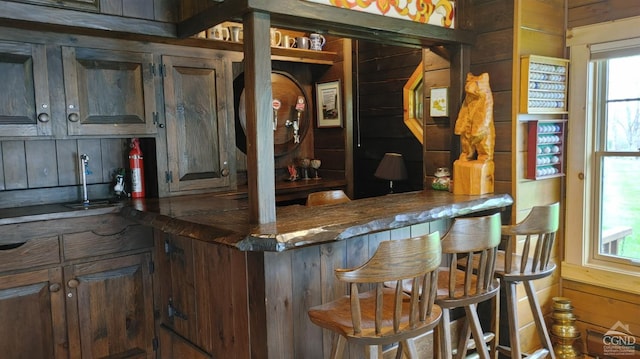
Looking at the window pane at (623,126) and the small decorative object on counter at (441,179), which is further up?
the window pane at (623,126)

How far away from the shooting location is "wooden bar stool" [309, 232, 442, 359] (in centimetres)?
157

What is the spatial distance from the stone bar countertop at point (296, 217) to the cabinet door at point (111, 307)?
33 cm

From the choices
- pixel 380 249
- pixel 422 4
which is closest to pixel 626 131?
pixel 422 4

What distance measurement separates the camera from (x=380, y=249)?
1571 millimetres

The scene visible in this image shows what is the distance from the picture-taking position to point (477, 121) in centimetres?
259

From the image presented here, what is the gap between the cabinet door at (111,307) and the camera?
2424 mm

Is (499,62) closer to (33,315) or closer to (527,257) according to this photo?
(527,257)

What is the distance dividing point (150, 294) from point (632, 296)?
2.57m

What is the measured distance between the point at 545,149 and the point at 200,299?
6.39 feet

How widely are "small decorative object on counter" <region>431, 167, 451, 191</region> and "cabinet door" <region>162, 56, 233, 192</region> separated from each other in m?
1.29

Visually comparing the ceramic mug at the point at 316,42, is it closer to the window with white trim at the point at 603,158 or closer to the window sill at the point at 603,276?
the window with white trim at the point at 603,158

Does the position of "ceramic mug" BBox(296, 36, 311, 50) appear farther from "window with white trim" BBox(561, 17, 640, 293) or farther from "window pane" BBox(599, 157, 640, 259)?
"window pane" BBox(599, 157, 640, 259)

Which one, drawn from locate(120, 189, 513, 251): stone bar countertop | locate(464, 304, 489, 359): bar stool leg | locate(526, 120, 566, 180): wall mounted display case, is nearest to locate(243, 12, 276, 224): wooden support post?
locate(120, 189, 513, 251): stone bar countertop

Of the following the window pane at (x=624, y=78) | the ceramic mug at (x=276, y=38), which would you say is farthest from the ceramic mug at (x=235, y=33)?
the window pane at (x=624, y=78)
